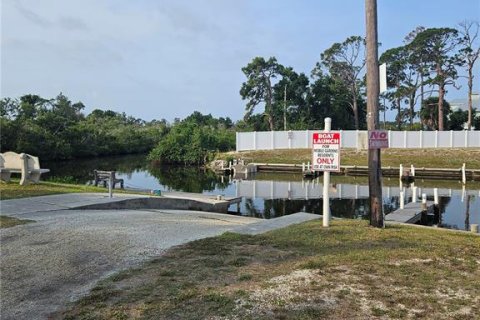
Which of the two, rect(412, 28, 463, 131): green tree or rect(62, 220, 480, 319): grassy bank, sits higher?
rect(412, 28, 463, 131): green tree

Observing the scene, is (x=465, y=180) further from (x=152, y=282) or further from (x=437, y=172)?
(x=152, y=282)

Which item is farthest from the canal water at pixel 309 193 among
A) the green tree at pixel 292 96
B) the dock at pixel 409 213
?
the green tree at pixel 292 96

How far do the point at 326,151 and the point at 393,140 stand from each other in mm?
37536

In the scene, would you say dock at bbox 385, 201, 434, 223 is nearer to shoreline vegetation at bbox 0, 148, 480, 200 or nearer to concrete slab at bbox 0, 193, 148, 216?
concrete slab at bbox 0, 193, 148, 216

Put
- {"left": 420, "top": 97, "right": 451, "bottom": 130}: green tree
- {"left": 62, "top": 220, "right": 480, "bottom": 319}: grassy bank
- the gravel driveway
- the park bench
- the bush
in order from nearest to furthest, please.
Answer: {"left": 62, "top": 220, "right": 480, "bottom": 319}: grassy bank < the gravel driveway < the park bench < the bush < {"left": 420, "top": 97, "right": 451, "bottom": 130}: green tree

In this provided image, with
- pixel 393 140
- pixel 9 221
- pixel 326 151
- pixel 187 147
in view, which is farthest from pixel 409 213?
pixel 187 147

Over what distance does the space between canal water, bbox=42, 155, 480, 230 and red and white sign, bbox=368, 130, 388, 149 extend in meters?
4.02

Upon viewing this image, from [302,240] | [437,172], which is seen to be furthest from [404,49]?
[302,240]

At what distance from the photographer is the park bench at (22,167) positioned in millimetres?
13352

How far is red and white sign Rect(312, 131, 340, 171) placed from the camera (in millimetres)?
7660

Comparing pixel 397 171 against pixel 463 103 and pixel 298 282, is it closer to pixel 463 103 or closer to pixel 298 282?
pixel 298 282

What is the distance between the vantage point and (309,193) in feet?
79.9

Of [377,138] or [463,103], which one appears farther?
[463,103]

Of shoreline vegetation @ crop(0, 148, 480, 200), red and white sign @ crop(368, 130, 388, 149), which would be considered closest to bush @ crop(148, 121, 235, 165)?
shoreline vegetation @ crop(0, 148, 480, 200)
